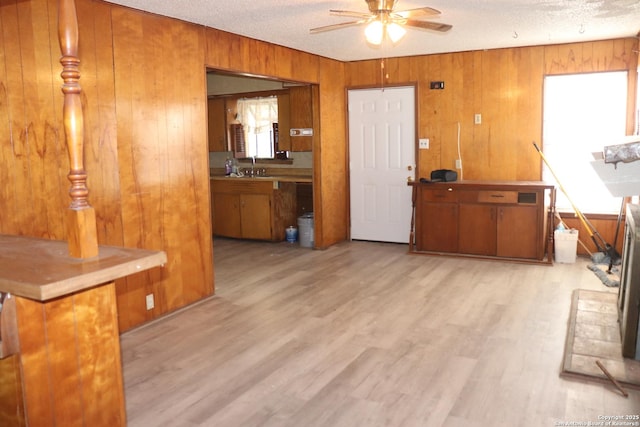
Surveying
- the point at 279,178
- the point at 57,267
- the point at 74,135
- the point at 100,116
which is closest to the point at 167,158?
the point at 100,116

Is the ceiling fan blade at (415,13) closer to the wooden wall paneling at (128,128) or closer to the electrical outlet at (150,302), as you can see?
the wooden wall paneling at (128,128)

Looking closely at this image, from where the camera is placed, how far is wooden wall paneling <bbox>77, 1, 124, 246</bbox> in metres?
3.63

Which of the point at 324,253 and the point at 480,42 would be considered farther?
the point at 324,253

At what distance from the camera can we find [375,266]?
5.85 metres

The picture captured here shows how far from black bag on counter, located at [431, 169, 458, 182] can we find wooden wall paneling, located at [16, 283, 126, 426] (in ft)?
15.6

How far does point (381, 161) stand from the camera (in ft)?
23.2

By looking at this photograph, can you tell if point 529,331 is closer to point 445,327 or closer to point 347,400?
point 445,327

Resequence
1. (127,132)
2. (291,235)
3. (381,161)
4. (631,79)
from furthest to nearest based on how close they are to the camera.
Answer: (291,235) < (381,161) < (631,79) < (127,132)

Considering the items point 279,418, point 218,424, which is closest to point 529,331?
point 279,418

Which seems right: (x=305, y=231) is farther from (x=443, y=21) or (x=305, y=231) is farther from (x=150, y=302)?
(x=443, y=21)

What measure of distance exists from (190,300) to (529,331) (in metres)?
2.74

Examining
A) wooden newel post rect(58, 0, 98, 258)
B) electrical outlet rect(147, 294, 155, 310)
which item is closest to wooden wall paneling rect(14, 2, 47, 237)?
electrical outlet rect(147, 294, 155, 310)

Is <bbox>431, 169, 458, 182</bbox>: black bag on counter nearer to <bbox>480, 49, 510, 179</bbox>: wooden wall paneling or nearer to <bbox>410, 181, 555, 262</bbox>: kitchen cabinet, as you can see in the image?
<bbox>410, 181, 555, 262</bbox>: kitchen cabinet

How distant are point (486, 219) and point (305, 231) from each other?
2.28 meters
